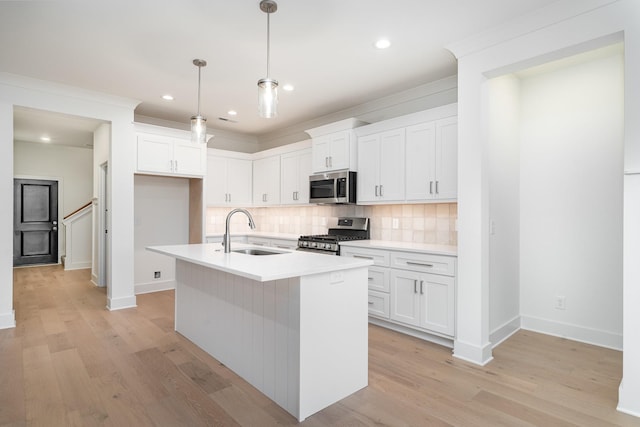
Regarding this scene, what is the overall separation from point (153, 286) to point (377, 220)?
357 centimetres

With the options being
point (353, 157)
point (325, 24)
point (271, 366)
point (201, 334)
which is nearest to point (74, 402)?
point (201, 334)

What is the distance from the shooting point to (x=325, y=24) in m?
2.68

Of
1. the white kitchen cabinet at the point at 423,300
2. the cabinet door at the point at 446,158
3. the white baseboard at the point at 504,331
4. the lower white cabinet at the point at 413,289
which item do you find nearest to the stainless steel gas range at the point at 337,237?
the lower white cabinet at the point at 413,289

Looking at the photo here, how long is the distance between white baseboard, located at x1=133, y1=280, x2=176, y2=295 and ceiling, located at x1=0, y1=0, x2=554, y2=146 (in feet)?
8.84

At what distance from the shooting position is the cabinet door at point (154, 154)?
463cm

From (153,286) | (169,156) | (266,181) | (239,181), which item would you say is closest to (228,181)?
(239,181)

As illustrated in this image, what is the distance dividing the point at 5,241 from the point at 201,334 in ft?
7.87

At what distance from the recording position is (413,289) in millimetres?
3400

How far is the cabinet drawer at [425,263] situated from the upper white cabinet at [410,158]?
0.62 meters

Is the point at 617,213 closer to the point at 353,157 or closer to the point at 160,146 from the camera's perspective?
the point at 353,157

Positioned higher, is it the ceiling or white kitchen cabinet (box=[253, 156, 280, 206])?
the ceiling

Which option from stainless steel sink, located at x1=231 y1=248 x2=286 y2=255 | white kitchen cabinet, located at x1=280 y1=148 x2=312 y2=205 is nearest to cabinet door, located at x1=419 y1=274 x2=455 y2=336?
stainless steel sink, located at x1=231 y1=248 x2=286 y2=255

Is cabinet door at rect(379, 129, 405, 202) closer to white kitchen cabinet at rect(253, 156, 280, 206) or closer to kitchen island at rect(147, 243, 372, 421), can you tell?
kitchen island at rect(147, 243, 372, 421)

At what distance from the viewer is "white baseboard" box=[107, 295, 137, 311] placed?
14.3 ft
